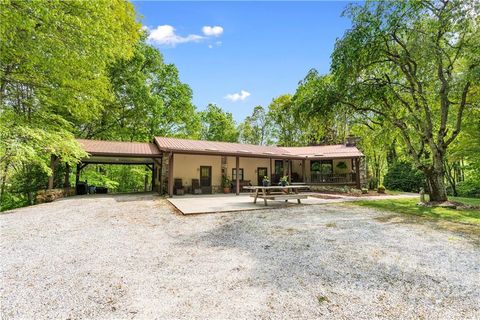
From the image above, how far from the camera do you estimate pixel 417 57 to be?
8.98 m

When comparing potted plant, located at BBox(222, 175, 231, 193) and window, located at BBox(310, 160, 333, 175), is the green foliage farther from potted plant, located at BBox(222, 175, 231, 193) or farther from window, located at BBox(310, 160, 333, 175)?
window, located at BBox(310, 160, 333, 175)

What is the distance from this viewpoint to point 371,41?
9.23m

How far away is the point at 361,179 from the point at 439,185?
8137mm

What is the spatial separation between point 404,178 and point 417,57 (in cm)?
1438

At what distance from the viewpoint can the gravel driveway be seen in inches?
100

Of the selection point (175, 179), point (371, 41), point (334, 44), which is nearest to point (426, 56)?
point (371, 41)

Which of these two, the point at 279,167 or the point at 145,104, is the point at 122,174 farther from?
the point at 279,167

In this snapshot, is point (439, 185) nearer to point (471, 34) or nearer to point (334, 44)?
point (471, 34)

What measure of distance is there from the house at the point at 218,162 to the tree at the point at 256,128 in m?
14.1

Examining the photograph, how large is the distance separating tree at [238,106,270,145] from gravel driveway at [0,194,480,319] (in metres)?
Answer: 29.5

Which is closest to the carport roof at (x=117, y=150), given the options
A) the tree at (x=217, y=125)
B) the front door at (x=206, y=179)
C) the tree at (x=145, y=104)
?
the front door at (x=206, y=179)

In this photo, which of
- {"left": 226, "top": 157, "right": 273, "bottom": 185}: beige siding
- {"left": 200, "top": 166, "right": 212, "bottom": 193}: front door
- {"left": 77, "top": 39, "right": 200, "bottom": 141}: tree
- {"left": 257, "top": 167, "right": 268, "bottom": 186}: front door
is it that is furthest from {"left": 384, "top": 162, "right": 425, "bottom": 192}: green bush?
{"left": 77, "top": 39, "right": 200, "bottom": 141}: tree

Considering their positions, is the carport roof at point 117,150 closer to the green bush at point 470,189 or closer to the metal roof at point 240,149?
the metal roof at point 240,149

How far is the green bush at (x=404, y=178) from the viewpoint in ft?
63.0
